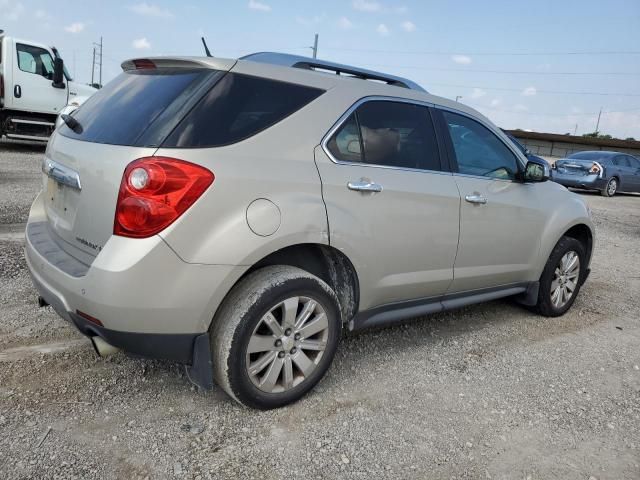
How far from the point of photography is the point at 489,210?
371cm

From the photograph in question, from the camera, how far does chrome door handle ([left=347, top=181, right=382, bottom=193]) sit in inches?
113

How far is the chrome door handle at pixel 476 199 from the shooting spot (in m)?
3.55

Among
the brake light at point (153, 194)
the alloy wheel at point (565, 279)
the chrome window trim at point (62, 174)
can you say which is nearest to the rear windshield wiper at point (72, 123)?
the chrome window trim at point (62, 174)

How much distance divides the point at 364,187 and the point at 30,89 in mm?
12416

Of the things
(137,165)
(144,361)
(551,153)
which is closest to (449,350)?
(144,361)

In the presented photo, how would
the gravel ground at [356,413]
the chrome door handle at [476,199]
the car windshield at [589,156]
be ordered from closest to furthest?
1. the gravel ground at [356,413]
2. the chrome door handle at [476,199]
3. the car windshield at [589,156]

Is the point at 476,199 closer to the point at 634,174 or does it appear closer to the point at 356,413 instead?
the point at 356,413

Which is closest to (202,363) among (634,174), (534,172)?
(534,172)

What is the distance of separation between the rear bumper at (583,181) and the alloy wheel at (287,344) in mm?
14796

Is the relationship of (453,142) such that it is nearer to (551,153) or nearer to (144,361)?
(144,361)

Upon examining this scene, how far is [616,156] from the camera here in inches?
659

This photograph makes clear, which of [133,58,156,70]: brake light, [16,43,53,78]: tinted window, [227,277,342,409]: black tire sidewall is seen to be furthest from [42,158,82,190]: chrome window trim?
[16,43,53,78]: tinted window

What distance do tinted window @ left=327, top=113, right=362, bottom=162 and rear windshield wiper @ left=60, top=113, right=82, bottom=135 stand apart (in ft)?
4.40

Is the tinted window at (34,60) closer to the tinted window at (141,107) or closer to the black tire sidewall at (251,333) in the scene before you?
the tinted window at (141,107)
